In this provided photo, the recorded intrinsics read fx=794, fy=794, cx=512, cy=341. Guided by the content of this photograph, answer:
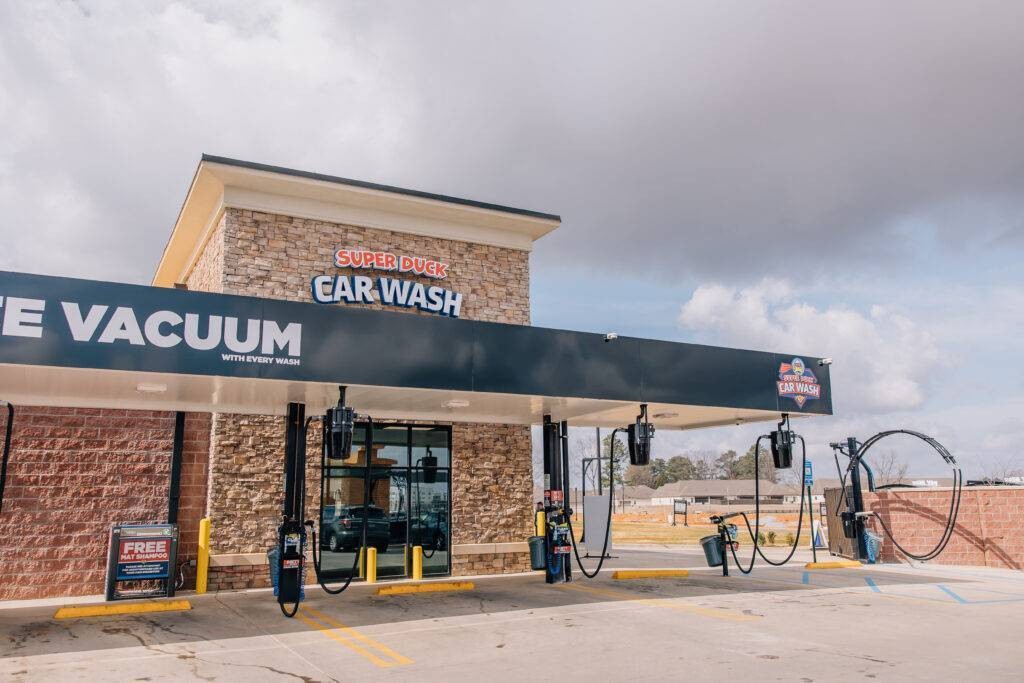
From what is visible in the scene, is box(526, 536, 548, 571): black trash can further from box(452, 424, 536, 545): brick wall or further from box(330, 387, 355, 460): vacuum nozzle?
box(330, 387, 355, 460): vacuum nozzle

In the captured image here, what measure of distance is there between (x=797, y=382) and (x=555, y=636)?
7.98 m

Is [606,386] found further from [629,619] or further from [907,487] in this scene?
[907,487]

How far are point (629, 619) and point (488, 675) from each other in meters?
3.71

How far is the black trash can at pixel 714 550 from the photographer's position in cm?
1642

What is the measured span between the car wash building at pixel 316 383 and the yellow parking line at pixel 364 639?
4.69ft

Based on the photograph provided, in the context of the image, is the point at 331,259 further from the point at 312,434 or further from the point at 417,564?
the point at 417,564

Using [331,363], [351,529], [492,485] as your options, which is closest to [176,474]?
[351,529]

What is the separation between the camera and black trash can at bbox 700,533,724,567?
16425mm

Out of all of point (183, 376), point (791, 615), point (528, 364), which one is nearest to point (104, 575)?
point (183, 376)

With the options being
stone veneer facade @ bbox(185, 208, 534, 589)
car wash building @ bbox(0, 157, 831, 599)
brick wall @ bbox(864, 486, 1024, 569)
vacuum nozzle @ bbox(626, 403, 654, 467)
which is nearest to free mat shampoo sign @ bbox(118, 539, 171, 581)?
car wash building @ bbox(0, 157, 831, 599)

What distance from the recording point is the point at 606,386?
13062 mm

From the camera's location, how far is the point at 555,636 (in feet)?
31.9

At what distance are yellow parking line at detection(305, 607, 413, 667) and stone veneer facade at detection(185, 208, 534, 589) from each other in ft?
11.0

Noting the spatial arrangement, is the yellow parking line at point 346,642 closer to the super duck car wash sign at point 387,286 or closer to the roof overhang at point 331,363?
the roof overhang at point 331,363
